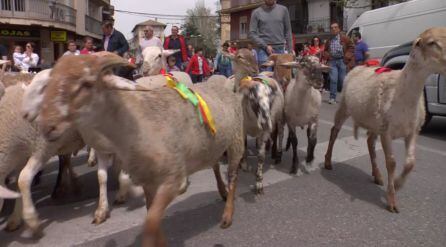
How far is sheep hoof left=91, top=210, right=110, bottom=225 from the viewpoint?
4045mm

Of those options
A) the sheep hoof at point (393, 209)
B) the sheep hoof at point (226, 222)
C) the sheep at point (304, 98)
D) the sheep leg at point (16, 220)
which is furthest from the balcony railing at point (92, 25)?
the sheep hoof at point (393, 209)

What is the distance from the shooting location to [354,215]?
163 inches

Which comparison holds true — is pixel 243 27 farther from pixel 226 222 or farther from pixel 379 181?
pixel 226 222

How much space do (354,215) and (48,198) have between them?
3.60 meters

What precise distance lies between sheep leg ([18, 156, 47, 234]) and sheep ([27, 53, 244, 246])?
778 mm

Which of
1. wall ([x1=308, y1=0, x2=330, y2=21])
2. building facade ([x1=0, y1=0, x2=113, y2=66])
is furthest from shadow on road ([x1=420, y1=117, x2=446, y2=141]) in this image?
wall ([x1=308, y1=0, x2=330, y2=21])

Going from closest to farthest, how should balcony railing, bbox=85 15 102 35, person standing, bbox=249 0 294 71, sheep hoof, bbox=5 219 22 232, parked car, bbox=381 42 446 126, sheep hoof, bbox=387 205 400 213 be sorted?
sheep hoof, bbox=5 219 22 232 < sheep hoof, bbox=387 205 400 213 < person standing, bbox=249 0 294 71 < parked car, bbox=381 42 446 126 < balcony railing, bbox=85 15 102 35

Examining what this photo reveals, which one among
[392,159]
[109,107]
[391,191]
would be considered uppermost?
[109,107]

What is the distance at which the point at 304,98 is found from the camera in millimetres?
5766

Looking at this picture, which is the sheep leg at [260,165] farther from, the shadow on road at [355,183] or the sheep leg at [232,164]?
the shadow on road at [355,183]

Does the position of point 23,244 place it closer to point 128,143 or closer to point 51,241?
point 51,241

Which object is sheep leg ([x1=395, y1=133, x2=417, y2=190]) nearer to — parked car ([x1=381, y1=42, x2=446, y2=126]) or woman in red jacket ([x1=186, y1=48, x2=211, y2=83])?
parked car ([x1=381, y1=42, x2=446, y2=126])

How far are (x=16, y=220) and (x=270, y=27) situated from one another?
4.81 metres

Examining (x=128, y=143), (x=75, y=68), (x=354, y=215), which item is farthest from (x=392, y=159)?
(x=75, y=68)
